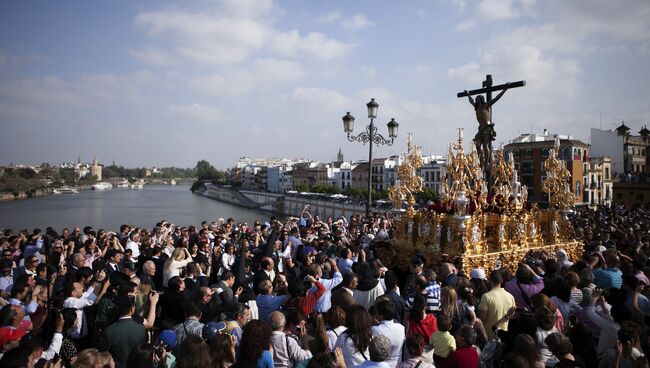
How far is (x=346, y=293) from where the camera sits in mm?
5086

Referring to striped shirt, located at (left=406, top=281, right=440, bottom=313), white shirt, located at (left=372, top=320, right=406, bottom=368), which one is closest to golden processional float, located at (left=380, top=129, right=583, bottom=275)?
striped shirt, located at (left=406, top=281, right=440, bottom=313)

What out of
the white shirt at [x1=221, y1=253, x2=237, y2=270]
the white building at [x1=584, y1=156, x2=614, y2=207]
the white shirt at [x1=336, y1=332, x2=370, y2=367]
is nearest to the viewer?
the white shirt at [x1=336, y1=332, x2=370, y2=367]

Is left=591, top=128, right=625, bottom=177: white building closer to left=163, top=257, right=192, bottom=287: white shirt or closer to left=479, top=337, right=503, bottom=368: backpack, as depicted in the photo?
left=479, top=337, right=503, bottom=368: backpack

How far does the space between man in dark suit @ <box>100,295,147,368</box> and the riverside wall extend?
3713cm

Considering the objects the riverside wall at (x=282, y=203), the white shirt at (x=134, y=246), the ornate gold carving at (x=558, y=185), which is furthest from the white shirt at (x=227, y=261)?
the riverside wall at (x=282, y=203)

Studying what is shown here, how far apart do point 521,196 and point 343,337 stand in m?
8.86

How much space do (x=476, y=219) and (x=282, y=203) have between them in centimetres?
6655

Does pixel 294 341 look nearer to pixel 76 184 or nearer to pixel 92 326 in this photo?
pixel 92 326

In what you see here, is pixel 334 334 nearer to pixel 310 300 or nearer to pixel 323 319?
pixel 323 319

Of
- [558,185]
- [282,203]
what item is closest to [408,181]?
[558,185]

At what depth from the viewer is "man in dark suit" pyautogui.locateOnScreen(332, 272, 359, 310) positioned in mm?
4961

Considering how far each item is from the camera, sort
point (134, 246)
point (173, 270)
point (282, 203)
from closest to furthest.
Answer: point (173, 270) → point (134, 246) → point (282, 203)

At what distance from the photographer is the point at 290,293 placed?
5.50 m

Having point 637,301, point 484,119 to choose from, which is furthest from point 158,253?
point 484,119
